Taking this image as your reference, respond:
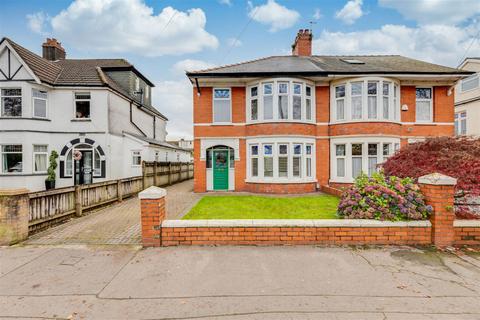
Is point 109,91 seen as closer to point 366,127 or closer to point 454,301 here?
point 366,127

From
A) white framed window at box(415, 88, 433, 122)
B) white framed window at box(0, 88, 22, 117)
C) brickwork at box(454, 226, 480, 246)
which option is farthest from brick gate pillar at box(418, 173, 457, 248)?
white framed window at box(0, 88, 22, 117)

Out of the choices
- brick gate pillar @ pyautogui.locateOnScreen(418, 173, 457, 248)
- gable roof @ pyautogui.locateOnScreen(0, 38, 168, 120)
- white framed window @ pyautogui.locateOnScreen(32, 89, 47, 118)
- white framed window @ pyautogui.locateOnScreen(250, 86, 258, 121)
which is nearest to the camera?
brick gate pillar @ pyautogui.locateOnScreen(418, 173, 457, 248)

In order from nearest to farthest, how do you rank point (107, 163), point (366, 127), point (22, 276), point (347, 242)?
point (22, 276) → point (347, 242) → point (366, 127) → point (107, 163)

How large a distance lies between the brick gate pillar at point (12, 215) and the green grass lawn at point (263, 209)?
3898 millimetres

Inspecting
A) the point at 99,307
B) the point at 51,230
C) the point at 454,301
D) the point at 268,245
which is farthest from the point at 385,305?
the point at 51,230

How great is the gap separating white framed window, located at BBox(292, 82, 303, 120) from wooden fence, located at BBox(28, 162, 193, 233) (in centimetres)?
882

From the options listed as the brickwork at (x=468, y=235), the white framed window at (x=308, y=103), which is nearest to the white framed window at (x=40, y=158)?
the white framed window at (x=308, y=103)

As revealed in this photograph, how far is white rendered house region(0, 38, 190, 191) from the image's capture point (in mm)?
14242

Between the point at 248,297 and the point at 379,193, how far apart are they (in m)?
4.00

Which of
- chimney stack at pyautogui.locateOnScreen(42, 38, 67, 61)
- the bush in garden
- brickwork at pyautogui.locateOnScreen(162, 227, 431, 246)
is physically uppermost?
chimney stack at pyautogui.locateOnScreen(42, 38, 67, 61)

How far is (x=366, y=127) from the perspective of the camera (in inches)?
500

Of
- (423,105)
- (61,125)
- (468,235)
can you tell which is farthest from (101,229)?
(423,105)

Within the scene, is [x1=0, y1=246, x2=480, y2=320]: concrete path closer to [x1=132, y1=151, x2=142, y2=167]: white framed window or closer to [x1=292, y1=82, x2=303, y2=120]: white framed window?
[x1=292, y1=82, x2=303, y2=120]: white framed window

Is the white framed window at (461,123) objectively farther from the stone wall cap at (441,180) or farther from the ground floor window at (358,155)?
the stone wall cap at (441,180)
